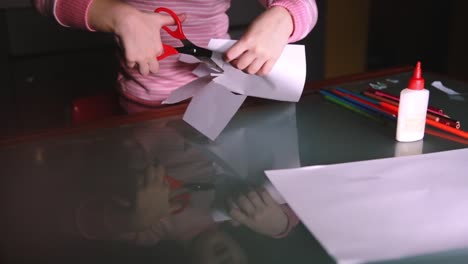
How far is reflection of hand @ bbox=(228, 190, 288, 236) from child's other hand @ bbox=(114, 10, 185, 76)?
0.29 meters

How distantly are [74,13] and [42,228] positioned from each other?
1.38ft

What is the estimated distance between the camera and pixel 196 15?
1064 mm

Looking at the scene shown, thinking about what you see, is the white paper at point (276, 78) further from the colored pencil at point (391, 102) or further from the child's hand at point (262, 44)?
the colored pencil at point (391, 102)

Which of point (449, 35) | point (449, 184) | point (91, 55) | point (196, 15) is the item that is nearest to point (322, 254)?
point (449, 184)

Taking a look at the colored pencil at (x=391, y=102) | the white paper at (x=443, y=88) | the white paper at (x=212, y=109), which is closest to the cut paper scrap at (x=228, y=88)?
the white paper at (x=212, y=109)

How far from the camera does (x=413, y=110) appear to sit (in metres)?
0.71

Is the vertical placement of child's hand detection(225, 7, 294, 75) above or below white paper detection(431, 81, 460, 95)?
above

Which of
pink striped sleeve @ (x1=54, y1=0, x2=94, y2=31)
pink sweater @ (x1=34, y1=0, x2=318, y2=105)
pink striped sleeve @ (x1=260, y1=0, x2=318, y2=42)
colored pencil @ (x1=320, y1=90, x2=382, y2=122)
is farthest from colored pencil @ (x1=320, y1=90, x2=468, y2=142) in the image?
pink striped sleeve @ (x1=54, y1=0, x2=94, y2=31)

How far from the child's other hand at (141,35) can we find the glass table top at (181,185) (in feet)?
0.30

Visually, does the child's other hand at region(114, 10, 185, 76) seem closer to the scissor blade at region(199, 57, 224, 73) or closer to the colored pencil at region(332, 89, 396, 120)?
the scissor blade at region(199, 57, 224, 73)

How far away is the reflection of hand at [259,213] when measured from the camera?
53 cm

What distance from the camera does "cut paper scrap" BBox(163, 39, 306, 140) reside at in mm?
763

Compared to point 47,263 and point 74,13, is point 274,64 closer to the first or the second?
point 74,13

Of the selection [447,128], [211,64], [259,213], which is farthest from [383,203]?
[211,64]
